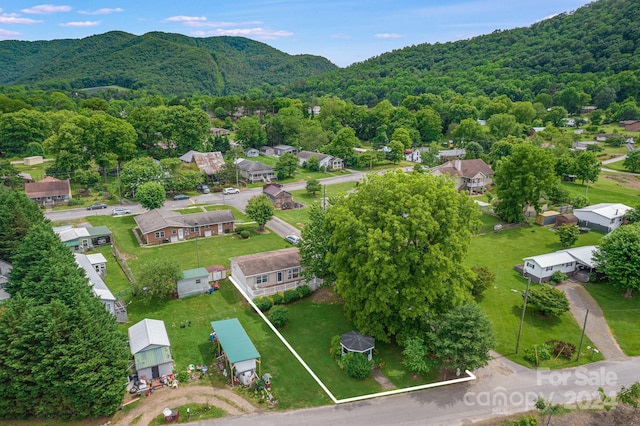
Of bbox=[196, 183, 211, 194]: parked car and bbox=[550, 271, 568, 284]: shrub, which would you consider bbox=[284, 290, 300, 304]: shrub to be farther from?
bbox=[196, 183, 211, 194]: parked car

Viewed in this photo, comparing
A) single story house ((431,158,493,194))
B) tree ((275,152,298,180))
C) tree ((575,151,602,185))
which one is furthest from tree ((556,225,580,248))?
tree ((275,152,298,180))

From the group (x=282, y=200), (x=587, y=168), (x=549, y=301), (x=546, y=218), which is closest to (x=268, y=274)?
(x=549, y=301)

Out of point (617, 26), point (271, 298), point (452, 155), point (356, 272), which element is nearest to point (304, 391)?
point (356, 272)

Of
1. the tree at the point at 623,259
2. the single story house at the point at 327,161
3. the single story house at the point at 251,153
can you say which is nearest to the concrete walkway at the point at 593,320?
the tree at the point at 623,259

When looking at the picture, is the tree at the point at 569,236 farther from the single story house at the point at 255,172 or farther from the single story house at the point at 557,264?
the single story house at the point at 255,172

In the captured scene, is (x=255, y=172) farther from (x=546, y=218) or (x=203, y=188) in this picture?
(x=546, y=218)
